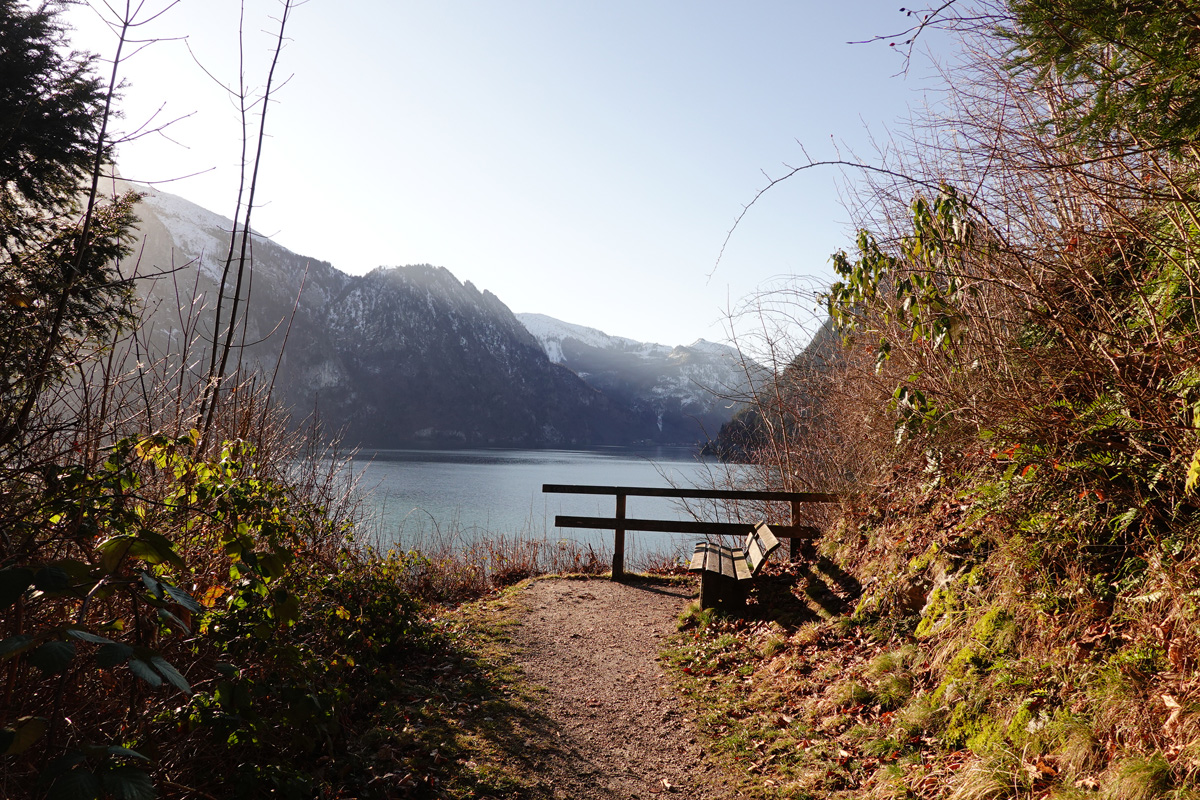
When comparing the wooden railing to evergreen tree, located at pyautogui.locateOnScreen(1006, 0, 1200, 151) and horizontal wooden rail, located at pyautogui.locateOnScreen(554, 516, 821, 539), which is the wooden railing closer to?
horizontal wooden rail, located at pyautogui.locateOnScreen(554, 516, 821, 539)

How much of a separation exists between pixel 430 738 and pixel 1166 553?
154 inches

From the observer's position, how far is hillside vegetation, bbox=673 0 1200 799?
250cm

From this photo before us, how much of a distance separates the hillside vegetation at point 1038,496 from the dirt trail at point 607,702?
38 cm

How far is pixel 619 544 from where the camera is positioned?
841 centimetres

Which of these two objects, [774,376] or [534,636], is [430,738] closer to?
[534,636]

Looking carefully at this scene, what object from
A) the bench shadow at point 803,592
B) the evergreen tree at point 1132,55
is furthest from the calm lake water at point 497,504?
the evergreen tree at point 1132,55

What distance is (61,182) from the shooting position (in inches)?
164

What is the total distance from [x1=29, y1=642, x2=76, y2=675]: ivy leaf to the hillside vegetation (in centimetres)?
305

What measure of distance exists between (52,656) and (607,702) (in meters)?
4.13

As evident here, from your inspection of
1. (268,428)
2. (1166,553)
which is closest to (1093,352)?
(1166,553)

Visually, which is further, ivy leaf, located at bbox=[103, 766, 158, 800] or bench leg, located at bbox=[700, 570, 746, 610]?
bench leg, located at bbox=[700, 570, 746, 610]

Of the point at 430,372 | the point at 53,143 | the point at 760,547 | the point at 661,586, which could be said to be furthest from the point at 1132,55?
the point at 430,372

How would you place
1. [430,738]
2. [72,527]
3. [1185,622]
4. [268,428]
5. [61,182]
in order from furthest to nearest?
[268,428]
[61,182]
[430,738]
[1185,622]
[72,527]

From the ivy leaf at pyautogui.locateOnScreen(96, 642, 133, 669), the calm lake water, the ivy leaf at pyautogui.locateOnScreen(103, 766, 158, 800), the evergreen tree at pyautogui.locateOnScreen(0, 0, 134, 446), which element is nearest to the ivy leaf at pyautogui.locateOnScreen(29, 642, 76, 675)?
the ivy leaf at pyautogui.locateOnScreen(96, 642, 133, 669)
